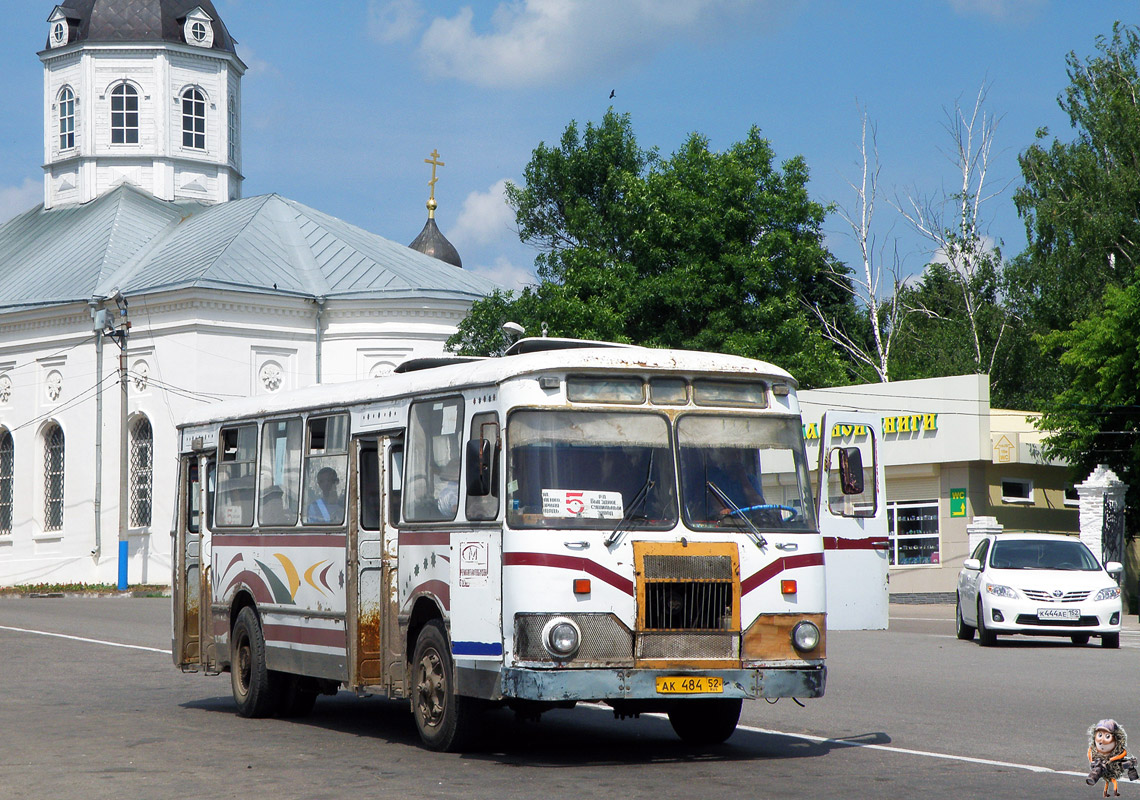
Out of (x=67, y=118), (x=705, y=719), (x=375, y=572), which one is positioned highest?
(x=67, y=118)

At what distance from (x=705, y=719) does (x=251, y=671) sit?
422 cm

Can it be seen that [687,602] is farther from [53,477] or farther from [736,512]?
[53,477]

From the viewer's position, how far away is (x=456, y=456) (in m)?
10.6

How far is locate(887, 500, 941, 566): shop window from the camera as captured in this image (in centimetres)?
4019

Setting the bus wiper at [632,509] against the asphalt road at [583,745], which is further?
the bus wiper at [632,509]

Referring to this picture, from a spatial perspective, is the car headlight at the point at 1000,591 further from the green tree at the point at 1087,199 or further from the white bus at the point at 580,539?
the green tree at the point at 1087,199

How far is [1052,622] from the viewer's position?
21406 mm

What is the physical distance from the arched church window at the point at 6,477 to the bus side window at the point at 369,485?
43053mm

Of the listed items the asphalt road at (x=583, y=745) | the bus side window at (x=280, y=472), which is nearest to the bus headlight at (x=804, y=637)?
the asphalt road at (x=583, y=745)

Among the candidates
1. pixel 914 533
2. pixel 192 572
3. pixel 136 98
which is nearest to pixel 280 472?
pixel 192 572

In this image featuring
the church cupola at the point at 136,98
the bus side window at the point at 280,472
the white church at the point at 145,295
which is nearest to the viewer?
the bus side window at the point at 280,472

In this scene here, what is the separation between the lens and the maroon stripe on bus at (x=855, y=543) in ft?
46.5

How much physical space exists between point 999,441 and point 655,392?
99.7 ft

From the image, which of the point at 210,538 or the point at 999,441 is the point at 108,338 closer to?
the point at 999,441
